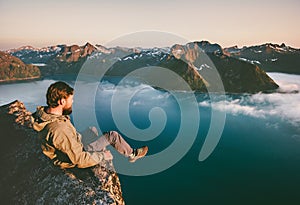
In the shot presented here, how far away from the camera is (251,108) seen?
3863 inches

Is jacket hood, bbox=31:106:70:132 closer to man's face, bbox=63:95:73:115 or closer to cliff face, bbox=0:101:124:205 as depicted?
man's face, bbox=63:95:73:115

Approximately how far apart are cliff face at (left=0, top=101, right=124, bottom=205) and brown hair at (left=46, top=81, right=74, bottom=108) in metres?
1.93

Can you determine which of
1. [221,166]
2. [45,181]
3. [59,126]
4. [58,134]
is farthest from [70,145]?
[221,166]

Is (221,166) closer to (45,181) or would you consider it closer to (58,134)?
(45,181)

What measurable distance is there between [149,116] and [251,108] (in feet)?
159

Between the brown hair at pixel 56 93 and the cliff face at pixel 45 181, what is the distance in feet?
6.34

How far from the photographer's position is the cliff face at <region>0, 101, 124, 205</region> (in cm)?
518

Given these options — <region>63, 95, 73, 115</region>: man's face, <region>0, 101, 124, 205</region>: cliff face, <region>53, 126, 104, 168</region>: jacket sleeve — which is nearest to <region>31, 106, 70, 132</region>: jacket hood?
<region>63, 95, 73, 115</region>: man's face

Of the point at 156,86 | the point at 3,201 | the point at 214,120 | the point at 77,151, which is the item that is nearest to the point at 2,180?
the point at 3,201

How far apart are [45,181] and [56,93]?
7.80 feet

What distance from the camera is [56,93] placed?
4535 millimetres

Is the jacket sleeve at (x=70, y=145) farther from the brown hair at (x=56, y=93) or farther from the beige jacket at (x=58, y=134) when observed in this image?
the brown hair at (x=56, y=93)

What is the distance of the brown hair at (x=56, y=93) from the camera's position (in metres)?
4.53

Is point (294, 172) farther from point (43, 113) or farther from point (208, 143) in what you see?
point (43, 113)
